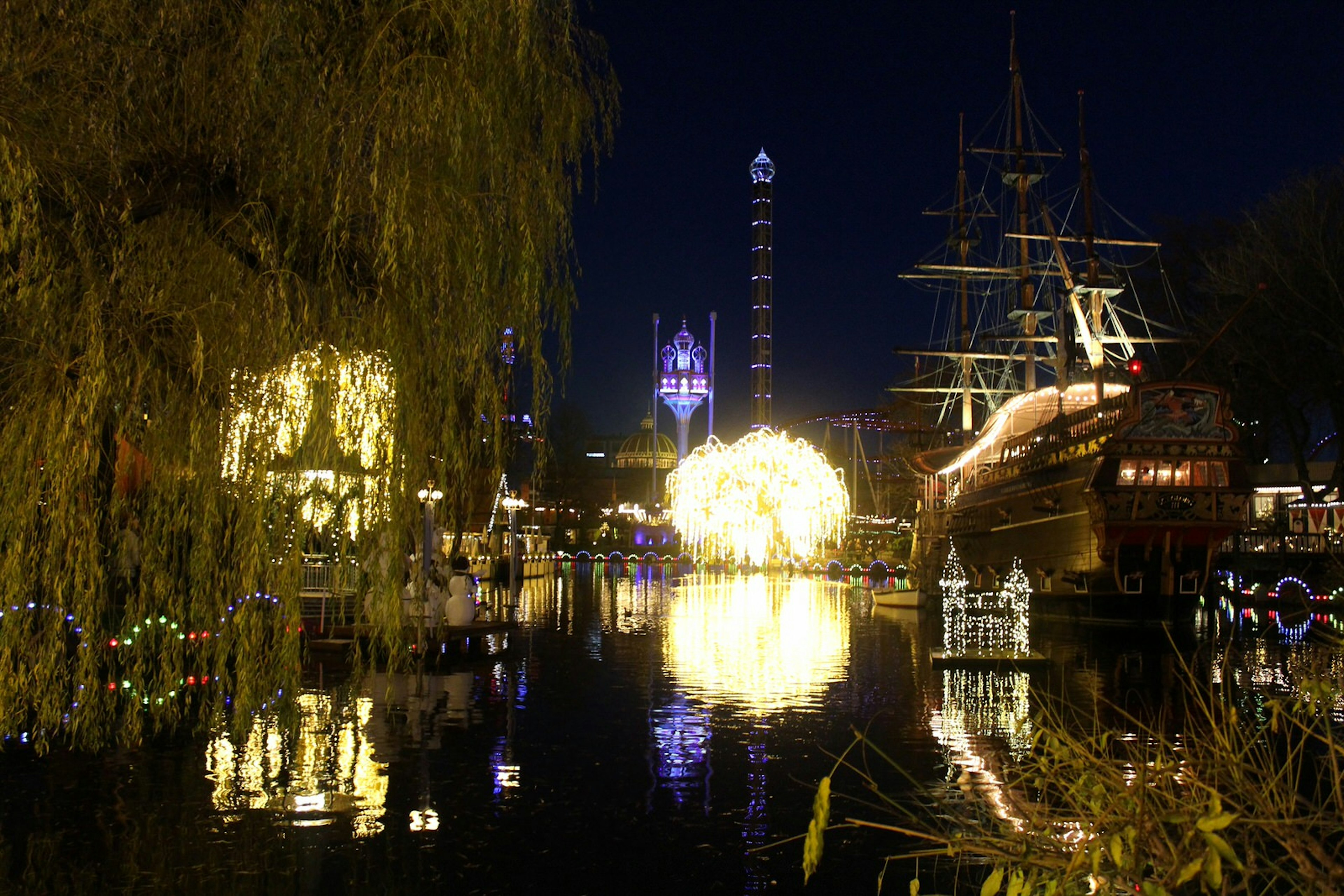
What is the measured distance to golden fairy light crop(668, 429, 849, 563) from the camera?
137 ft

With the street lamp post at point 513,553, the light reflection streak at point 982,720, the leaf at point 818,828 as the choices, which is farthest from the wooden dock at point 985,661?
the leaf at point 818,828

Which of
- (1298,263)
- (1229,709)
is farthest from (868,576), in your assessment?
(1229,709)

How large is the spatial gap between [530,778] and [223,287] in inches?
198

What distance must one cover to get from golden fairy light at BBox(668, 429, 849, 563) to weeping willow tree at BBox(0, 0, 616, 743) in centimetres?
3287

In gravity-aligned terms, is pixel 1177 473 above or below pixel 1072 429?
below

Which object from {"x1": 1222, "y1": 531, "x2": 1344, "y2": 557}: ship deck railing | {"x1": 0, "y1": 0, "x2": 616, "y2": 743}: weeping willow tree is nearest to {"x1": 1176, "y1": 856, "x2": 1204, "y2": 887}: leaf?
{"x1": 0, "y1": 0, "x2": 616, "y2": 743}: weeping willow tree

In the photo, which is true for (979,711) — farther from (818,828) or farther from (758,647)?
(818,828)

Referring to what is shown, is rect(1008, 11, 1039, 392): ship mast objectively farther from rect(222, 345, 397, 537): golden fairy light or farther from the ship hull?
rect(222, 345, 397, 537): golden fairy light

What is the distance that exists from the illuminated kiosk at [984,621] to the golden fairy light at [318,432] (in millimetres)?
10266

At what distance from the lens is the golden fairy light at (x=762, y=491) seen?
137 ft

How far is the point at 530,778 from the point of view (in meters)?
10.8

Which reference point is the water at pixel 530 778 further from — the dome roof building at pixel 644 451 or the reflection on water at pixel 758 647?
the dome roof building at pixel 644 451

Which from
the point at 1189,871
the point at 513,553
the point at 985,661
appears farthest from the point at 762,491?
the point at 1189,871

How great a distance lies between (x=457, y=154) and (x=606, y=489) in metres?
126
